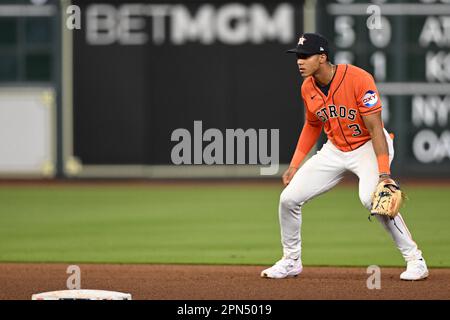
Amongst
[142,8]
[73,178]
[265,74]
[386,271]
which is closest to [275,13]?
[265,74]

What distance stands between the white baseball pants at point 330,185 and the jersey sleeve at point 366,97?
1.08 ft

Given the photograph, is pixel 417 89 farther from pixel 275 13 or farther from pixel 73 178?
pixel 73 178

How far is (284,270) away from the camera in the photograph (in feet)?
27.7

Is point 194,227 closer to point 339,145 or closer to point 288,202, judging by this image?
point 288,202

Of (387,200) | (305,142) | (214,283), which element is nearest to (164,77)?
(305,142)

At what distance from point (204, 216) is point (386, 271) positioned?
520 centimetres

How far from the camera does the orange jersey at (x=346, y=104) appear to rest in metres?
8.01

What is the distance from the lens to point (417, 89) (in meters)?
18.8

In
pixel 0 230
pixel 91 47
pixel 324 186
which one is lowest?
A: pixel 0 230

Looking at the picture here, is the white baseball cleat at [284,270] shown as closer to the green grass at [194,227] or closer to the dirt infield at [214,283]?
the dirt infield at [214,283]

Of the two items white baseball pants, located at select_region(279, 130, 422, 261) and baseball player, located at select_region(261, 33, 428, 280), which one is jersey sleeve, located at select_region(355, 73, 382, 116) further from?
white baseball pants, located at select_region(279, 130, 422, 261)

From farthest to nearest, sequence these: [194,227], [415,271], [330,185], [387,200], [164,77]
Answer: [164,77], [194,227], [330,185], [415,271], [387,200]

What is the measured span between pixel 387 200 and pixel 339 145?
27.2 inches
